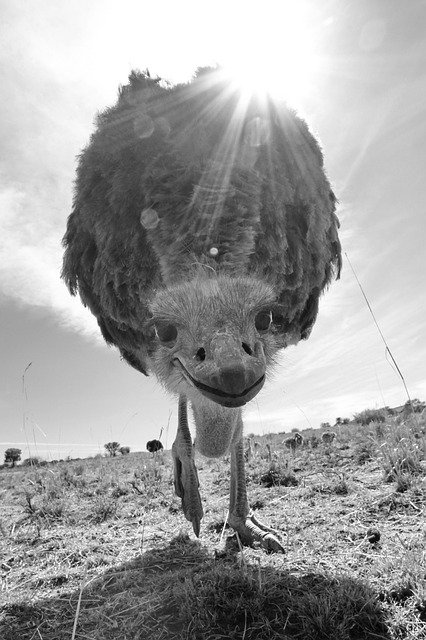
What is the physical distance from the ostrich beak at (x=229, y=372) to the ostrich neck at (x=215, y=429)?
39.8 inches

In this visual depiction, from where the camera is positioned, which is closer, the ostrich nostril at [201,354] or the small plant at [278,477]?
the ostrich nostril at [201,354]

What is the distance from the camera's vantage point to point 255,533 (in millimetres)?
3705

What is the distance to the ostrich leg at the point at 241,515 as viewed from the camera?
3570mm

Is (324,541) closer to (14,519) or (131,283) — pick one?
(131,283)

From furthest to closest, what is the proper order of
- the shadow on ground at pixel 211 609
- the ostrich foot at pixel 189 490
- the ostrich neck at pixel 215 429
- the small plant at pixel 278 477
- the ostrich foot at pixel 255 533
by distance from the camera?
the small plant at pixel 278 477
the ostrich foot at pixel 189 490
the ostrich neck at pixel 215 429
the ostrich foot at pixel 255 533
the shadow on ground at pixel 211 609

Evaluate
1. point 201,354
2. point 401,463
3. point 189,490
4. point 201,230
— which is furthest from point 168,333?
point 401,463

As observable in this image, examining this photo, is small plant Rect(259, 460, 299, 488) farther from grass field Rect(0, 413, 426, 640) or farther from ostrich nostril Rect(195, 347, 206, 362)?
ostrich nostril Rect(195, 347, 206, 362)

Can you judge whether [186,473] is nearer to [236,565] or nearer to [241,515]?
[241,515]

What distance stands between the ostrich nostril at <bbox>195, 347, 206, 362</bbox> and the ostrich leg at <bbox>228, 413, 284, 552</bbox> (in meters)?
1.42

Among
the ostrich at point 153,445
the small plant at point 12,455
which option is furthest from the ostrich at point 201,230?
the small plant at point 12,455

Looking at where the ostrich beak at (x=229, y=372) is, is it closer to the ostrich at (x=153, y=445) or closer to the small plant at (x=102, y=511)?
the small plant at (x=102, y=511)

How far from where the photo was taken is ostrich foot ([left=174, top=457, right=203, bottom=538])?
3883mm

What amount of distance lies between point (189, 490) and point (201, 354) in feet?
5.61

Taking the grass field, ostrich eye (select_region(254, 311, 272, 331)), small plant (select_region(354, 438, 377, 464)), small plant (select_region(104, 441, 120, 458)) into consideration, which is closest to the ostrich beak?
ostrich eye (select_region(254, 311, 272, 331))
